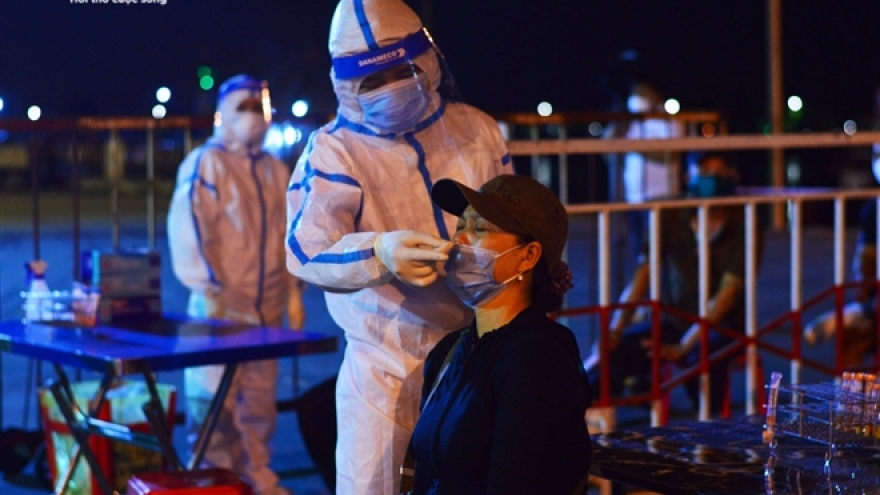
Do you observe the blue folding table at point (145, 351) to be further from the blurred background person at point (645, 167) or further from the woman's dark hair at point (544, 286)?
the blurred background person at point (645, 167)

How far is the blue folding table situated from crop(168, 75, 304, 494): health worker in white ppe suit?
91 cm

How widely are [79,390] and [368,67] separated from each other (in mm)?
2344

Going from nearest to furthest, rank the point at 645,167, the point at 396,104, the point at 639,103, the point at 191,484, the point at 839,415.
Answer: the point at 839,415, the point at 396,104, the point at 191,484, the point at 645,167, the point at 639,103

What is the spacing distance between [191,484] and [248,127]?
2540 millimetres

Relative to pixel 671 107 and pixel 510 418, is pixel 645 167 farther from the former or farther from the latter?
pixel 510 418

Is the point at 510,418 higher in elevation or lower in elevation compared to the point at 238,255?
lower

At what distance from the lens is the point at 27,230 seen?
17766mm

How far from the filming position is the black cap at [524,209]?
9.37 ft

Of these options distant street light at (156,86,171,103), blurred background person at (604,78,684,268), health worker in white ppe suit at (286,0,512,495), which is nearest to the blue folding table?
health worker in white ppe suit at (286,0,512,495)

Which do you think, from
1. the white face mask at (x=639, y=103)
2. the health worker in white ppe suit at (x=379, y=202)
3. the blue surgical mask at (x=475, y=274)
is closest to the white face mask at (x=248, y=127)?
the health worker in white ppe suit at (x=379, y=202)

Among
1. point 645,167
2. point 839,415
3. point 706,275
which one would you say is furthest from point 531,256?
point 645,167

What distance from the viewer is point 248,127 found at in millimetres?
5824

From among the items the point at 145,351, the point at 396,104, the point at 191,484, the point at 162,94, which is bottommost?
the point at 191,484

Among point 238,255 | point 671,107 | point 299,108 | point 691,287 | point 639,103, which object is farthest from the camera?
point 639,103
